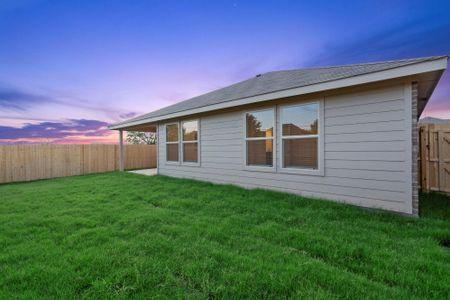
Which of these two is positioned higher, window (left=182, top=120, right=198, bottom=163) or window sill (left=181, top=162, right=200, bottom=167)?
window (left=182, top=120, right=198, bottom=163)

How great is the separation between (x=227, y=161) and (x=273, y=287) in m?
5.00

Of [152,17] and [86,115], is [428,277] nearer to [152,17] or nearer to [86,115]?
[152,17]

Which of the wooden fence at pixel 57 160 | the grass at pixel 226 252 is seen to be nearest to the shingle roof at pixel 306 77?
the grass at pixel 226 252

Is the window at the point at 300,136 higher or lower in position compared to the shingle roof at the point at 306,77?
lower

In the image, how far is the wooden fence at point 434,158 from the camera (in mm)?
5840

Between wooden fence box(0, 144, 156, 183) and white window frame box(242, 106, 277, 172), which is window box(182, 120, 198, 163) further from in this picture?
wooden fence box(0, 144, 156, 183)

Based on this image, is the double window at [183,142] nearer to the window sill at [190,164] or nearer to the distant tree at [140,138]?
the window sill at [190,164]

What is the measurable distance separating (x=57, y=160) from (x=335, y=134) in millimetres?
13691

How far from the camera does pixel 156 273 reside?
213 cm

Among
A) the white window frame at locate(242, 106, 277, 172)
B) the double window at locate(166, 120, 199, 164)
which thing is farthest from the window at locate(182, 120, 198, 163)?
the white window frame at locate(242, 106, 277, 172)

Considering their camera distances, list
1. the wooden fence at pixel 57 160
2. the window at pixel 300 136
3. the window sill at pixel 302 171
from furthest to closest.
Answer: the wooden fence at pixel 57 160
the window at pixel 300 136
the window sill at pixel 302 171

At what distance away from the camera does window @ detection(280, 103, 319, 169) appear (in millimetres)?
4848

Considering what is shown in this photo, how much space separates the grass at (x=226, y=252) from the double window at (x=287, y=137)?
1.06 metres

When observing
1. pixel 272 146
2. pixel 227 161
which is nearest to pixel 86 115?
pixel 227 161
